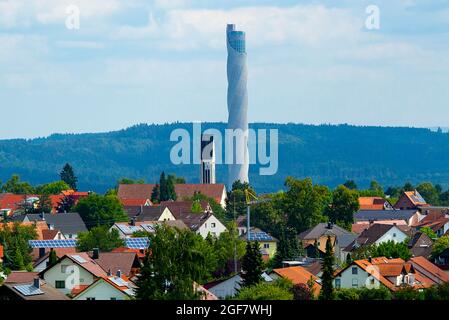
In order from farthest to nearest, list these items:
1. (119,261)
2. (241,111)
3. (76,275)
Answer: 1. (241,111)
2. (119,261)
3. (76,275)

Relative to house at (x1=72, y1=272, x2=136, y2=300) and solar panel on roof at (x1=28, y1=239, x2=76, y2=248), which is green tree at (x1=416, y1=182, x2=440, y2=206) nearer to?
solar panel on roof at (x1=28, y1=239, x2=76, y2=248)

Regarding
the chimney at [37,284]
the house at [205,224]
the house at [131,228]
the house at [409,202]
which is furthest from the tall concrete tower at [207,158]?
the chimney at [37,284]

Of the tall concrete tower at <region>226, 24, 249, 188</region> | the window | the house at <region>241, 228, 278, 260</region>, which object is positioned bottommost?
the house at <region>241, 228, 278, 260</region>

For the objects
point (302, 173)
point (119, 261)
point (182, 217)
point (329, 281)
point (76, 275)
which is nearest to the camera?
point (329, 281)

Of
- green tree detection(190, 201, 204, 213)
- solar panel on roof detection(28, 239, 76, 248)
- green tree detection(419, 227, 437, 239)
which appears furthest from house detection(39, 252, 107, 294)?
green tree detection(190, 201, 204, 213)
